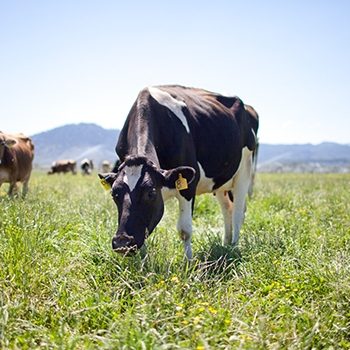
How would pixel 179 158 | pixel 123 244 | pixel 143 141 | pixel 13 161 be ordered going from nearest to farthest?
pixel 123 244
pixel 143 141
pixel 179 158
pixel 13 161

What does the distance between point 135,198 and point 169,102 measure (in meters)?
1.84

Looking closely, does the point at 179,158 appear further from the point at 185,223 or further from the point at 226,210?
the point at 226,210

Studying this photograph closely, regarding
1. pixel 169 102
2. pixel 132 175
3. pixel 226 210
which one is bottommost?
pixel 226 210

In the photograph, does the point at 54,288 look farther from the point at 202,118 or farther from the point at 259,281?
the point at 202,118

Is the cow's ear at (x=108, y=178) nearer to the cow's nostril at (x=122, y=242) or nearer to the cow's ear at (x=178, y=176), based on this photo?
the cow's ear at (x=178, y=176)

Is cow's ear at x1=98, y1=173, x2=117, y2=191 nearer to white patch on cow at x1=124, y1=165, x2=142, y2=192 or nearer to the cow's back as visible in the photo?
white patch on cow at x1=124, y1=165, x2=142, y2=192

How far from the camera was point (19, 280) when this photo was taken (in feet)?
11.8

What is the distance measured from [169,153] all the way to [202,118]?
3.75ft

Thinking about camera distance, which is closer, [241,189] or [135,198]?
[135,198]

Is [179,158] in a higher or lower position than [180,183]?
higher

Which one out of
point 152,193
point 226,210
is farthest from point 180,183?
point 226,210

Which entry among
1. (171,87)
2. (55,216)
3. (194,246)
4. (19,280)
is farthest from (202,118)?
(19,280)

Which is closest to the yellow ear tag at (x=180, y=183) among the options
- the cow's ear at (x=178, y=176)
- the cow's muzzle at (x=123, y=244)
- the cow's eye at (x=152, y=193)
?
the cow's ear at (x=178, y=176)

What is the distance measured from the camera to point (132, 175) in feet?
13.5
